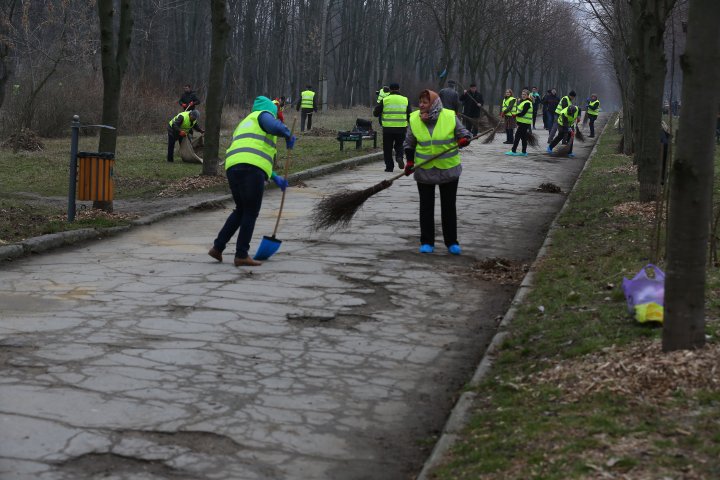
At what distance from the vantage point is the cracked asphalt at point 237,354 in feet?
17.3

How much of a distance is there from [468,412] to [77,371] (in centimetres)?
248

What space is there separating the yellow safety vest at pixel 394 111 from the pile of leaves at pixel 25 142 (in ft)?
28.9

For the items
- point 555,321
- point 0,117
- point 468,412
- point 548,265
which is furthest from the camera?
point 0,117

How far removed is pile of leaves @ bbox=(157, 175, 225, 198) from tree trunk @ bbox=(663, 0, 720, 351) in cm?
1156

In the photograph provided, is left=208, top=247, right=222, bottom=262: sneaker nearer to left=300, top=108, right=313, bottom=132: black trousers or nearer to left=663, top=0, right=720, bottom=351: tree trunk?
left=663, top=0, right=720, bottom=351: tree trunk

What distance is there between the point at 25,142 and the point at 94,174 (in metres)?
12.8

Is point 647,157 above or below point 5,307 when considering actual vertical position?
above

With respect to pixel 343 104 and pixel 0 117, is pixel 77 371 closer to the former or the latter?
pixel 0 117

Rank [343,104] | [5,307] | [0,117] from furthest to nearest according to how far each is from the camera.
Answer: [343,104] → [0,117] → [5,307]

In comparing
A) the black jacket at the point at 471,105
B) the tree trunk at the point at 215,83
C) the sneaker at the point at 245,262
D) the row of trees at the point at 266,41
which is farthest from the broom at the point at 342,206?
the black jacket at the point at 471,105

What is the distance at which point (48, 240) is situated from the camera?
440 inches

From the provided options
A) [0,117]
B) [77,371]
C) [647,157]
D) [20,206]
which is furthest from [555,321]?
[0,117]

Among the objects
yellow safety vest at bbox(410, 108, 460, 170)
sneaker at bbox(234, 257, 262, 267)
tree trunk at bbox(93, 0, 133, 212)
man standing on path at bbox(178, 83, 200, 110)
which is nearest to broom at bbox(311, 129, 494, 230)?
yellow safety vest at bbox(410, 108, 460, 170)

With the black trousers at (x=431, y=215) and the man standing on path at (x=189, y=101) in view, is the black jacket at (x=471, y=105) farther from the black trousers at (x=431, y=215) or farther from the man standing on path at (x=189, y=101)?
the black trousers at (x=431, y=215)
